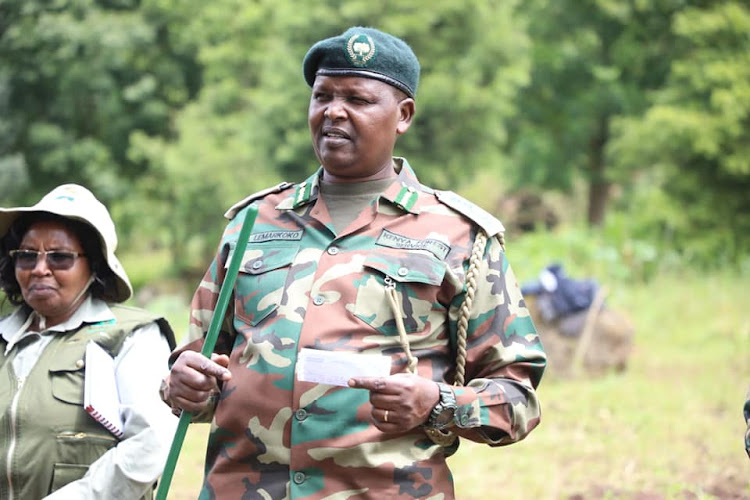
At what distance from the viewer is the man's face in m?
2.58

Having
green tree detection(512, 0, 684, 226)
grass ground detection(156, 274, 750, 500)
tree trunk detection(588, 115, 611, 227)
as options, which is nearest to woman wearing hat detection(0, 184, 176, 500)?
grass ground detection(156, 274, 750, 500)

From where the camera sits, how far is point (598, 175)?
21.3 metres

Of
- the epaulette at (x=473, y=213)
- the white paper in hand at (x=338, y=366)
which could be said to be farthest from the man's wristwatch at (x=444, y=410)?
the epaulette at (x=473, y=213)

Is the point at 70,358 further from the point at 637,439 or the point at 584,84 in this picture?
the point at 584,84

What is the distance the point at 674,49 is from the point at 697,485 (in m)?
15.2

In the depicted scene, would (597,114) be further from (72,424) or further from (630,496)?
(72,424)

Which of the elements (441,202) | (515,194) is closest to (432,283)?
(441,202)

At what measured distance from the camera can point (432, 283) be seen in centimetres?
250

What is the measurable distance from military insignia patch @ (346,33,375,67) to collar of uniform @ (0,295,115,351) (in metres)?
1.36

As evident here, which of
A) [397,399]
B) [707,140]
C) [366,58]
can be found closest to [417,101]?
[707,140]

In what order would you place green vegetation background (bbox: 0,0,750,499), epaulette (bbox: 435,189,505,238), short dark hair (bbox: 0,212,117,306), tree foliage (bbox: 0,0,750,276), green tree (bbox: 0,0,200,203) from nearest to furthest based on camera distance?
epaulette (bbox: 435,189,505,238) → short dark hair (bbox: 0,212,117,306) → green vegetation background (bbox: 0,0,750,499) → green tree (bbox: 0,0,200,203) → tree foliage (bbox: 0,0,750,276)

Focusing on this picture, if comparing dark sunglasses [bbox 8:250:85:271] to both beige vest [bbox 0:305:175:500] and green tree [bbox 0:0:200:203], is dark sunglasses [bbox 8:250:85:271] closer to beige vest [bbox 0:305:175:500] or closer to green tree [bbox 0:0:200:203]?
beige vest [bbox 0:305:175:500]

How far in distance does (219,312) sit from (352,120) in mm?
635

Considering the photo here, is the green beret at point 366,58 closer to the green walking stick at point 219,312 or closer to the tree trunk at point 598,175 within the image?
the green walking stick at point 219,312
